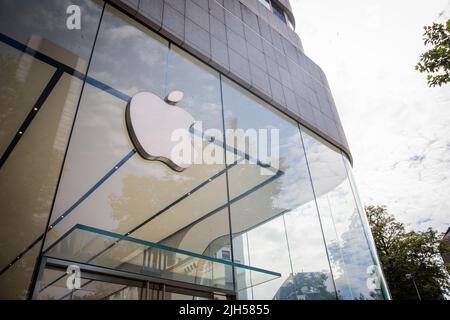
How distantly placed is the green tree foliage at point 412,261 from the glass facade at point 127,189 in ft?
62.8

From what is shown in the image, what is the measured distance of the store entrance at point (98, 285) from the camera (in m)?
2.63

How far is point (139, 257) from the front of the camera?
330 cm

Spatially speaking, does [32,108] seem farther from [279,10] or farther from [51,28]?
[279,10]

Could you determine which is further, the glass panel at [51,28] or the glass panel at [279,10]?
the glass panel at [279,10]

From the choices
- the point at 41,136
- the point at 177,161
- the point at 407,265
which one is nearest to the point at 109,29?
the point at 41,136

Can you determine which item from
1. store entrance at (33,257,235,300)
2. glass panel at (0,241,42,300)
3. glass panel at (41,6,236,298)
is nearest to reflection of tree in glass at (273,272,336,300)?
glass panel at (41,6,236,298)

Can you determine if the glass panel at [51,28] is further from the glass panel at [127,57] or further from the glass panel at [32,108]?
the glass panel at [127,57]

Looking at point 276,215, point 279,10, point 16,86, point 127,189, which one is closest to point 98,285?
point 127,189

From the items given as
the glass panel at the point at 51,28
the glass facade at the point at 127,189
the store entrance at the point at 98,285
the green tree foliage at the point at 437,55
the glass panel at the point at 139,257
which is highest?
the green tree foliage at the point at 437,55

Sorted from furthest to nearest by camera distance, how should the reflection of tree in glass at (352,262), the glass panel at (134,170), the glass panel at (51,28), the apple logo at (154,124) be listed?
the reflection of tree in glass at (352,262) < the apple logo at (154,124) < the glass panel at (51,28) < the glass panel at (134,170)

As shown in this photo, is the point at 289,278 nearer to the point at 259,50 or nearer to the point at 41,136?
the point at 41,136

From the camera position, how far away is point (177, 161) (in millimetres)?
4398

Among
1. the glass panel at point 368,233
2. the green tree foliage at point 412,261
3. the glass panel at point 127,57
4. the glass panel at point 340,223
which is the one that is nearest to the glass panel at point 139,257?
the glass panel at point 127,57

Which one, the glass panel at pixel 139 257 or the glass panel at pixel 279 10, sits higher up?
the glass panel at pixel 279 10
